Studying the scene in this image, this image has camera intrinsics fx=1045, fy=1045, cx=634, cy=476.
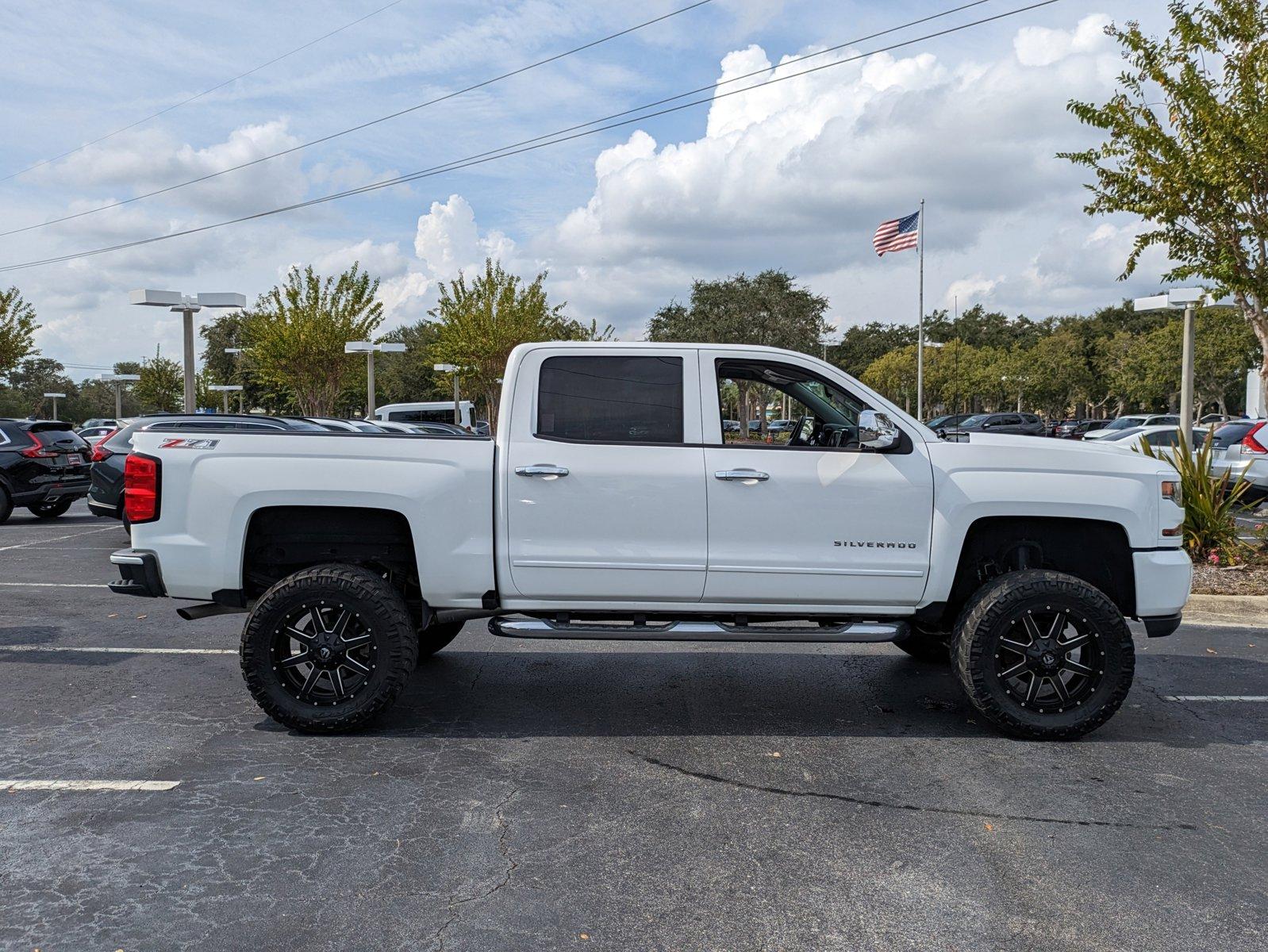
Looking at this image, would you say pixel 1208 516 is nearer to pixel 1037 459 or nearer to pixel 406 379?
pixel 1037 459

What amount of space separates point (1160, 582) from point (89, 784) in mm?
5307

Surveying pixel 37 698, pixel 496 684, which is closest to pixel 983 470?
pixel 496 684

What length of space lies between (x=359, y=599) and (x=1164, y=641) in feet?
19.7

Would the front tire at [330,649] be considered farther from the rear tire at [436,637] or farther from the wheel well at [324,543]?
the rear tire at [436,637]

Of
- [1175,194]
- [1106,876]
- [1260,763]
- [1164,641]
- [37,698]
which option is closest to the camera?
[1106,876]

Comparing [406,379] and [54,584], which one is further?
[406,379]

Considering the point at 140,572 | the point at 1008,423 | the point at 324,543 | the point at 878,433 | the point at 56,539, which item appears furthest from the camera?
the point at 1008,423

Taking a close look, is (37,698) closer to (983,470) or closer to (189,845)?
(189,845)

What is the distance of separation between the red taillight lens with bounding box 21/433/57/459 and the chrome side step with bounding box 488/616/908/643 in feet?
46.6

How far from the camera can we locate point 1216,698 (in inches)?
246

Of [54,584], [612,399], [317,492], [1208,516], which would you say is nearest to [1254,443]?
[1208,516]

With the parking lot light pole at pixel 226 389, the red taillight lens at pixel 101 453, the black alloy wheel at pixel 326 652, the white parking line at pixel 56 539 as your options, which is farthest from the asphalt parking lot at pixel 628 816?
the parking lot light pole at pixel 226 389

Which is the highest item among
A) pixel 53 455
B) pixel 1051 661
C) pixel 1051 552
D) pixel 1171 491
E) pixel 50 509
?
pixel 1171 491

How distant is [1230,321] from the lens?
56.2 metres
